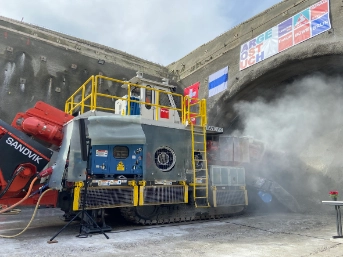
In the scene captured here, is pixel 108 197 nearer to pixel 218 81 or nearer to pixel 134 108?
pixel 134 108

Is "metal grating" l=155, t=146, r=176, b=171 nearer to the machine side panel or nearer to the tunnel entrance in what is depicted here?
the machine side panel

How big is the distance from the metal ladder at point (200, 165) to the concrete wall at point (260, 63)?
→ 228 inches

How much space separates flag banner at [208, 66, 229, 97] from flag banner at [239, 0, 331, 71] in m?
1.22

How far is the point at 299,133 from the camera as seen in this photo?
12398mm

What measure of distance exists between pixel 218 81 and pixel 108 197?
37.2 feet

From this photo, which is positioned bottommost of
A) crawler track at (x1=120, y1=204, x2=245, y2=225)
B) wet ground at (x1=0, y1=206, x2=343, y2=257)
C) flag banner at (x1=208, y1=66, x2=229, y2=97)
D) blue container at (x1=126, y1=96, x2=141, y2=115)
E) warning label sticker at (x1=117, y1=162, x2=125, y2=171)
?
wet ground at (x1=0, y1=206, x2=343, y2=257)

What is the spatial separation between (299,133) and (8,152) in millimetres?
11298

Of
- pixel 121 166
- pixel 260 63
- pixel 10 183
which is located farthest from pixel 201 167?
pixel 260 63

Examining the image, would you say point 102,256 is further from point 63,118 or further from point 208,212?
point 208,212

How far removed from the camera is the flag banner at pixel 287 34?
10891mm

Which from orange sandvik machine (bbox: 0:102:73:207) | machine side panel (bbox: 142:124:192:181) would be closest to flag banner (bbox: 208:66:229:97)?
machine side panel (bbox: 142:124:192:181)

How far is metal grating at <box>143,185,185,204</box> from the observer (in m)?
7.00

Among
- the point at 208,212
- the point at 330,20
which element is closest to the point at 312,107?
the point at 330,20

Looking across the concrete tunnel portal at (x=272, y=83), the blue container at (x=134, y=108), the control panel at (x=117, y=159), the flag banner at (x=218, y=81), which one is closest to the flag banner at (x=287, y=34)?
the concrete tunnel portal at (x=272, y=83)
